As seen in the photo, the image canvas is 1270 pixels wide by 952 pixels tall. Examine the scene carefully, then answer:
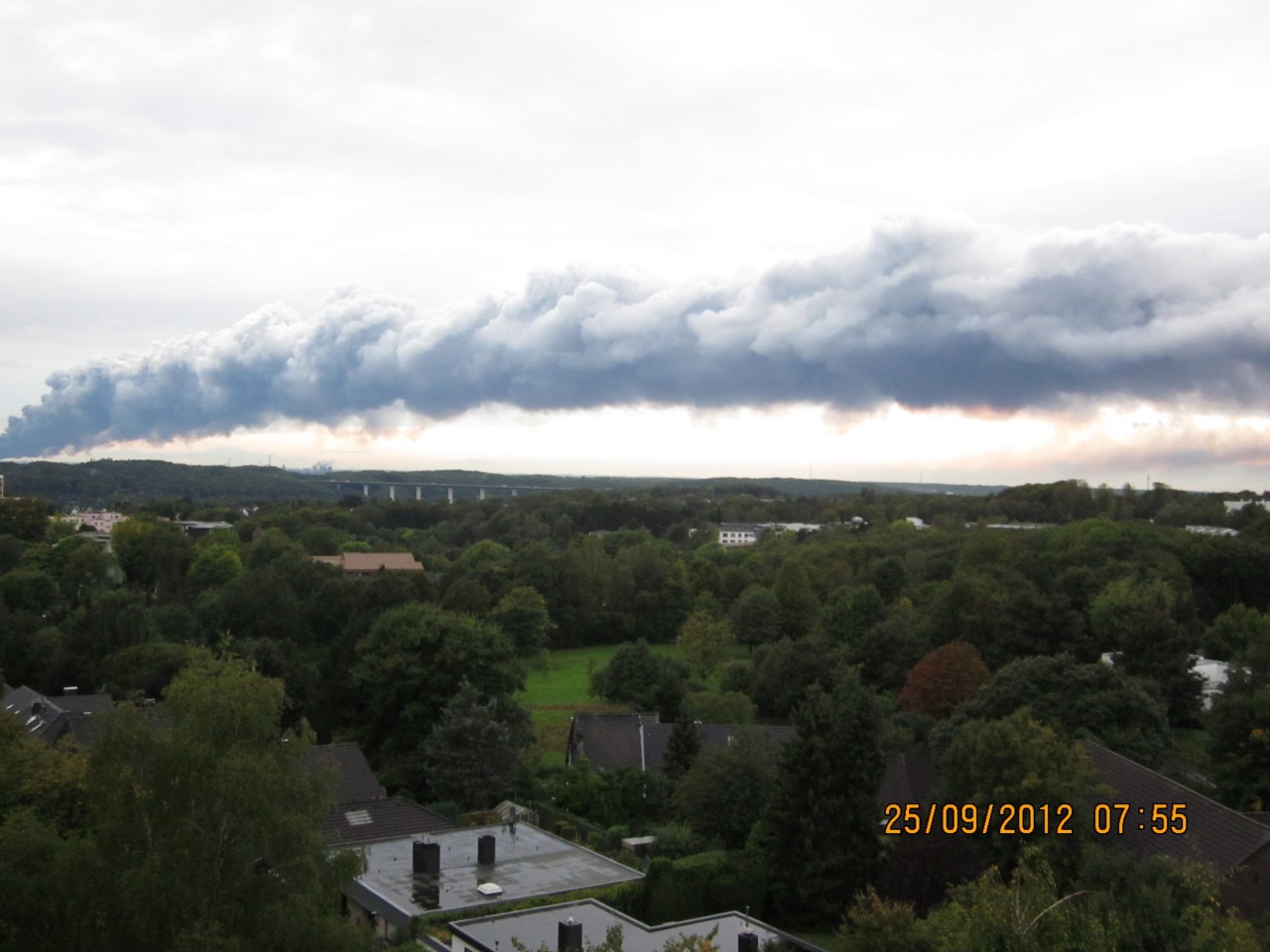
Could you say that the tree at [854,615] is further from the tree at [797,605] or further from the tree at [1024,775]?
the tree at [1024,775]

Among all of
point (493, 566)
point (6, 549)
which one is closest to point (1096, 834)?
point (493, 566)

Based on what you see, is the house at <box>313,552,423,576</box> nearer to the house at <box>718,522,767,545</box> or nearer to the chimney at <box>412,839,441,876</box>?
the house at <box>718,522,767,545</box>

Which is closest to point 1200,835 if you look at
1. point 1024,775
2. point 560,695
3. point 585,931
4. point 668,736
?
point 1024,775

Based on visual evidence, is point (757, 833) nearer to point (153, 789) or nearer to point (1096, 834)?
point (1096, 834)

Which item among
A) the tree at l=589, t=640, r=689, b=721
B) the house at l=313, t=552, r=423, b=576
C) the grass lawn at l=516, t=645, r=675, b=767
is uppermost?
the house at l=313, t=552, r=423, b=576

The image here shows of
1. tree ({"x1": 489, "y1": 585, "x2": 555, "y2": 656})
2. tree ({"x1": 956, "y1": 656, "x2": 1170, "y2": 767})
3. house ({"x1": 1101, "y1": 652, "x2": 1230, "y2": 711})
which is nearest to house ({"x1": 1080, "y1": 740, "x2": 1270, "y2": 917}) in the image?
tree ({"x1": 956, "y1": 656, "x2": 1170, "y2": 767})

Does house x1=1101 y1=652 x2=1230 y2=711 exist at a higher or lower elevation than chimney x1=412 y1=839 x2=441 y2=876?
higher
